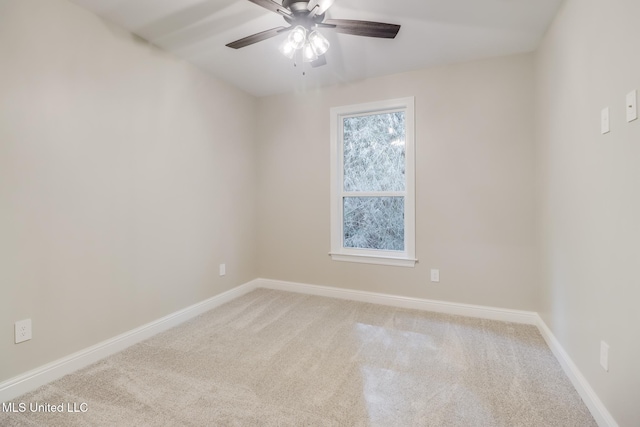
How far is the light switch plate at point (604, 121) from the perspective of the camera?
1402 mm

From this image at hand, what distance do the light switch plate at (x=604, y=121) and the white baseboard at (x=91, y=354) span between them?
130 inches

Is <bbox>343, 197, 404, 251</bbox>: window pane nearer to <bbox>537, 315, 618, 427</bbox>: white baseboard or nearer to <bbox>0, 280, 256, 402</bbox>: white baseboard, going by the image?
<bbox>537, 315, 618, 427</bbox>: white baseboard

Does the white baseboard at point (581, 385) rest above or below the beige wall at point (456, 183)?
below

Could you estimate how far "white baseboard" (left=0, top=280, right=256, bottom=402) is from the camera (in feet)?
5.48

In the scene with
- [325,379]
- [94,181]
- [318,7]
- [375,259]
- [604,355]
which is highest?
[318,7]

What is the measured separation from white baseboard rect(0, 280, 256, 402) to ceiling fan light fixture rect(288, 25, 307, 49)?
2.48 meters

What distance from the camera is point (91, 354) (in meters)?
2.02

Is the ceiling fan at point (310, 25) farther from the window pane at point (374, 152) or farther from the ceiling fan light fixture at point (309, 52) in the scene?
the window pane at point (374, 152)

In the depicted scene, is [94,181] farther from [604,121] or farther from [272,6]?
[604,121]

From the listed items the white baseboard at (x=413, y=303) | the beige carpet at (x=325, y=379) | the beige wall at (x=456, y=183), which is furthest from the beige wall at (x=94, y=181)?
the beige wall at (x=456, y=183)

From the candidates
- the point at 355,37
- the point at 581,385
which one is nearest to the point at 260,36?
the point at 355,37

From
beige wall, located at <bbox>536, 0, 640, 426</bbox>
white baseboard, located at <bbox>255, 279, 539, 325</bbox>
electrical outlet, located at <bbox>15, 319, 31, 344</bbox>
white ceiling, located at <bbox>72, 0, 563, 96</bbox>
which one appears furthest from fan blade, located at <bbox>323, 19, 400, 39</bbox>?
electrical outlet, located at <bbox>15, 319, 31, 344</bbox>

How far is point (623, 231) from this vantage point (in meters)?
1.28

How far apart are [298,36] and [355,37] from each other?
782 millimetres
